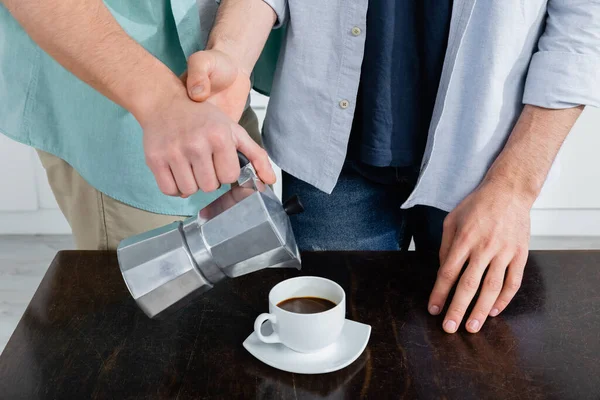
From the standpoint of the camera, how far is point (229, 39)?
118cm

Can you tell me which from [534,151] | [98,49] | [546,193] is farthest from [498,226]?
[546,193]

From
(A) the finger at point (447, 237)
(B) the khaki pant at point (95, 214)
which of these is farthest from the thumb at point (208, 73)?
(A) the finger at point (447, 237)

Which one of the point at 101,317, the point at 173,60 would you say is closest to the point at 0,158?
the point at 173,60

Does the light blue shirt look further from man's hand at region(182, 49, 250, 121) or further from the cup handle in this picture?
the cup handle

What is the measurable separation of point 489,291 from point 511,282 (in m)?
0.06

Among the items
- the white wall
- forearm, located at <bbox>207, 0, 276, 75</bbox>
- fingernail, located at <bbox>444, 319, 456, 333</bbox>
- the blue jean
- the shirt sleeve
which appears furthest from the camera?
the white wall

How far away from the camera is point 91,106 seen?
1.18m

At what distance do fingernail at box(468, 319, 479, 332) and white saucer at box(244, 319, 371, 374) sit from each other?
15 cm

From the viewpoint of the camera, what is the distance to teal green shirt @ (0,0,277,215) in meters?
1.17

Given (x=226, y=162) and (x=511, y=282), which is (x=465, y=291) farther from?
(x=226, y=162)

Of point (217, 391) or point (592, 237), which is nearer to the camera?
point (217, 391)

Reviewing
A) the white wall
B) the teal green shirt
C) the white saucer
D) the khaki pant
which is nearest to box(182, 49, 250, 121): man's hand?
the teal green shirt

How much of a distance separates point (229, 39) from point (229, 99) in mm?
111

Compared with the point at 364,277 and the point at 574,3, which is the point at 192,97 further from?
the point at 574,3
